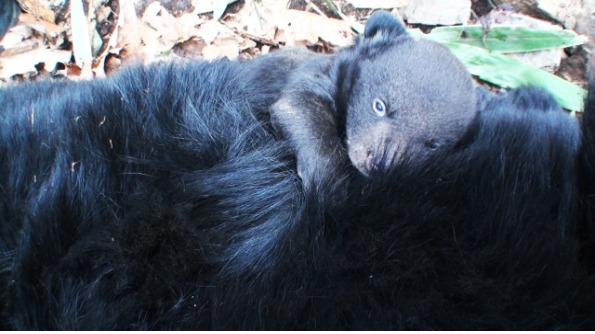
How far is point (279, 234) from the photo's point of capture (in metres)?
1.34

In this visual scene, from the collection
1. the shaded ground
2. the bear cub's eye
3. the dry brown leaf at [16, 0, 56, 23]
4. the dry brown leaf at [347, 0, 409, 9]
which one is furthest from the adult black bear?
the dry brown leaf at [16, 0, 56, 23]

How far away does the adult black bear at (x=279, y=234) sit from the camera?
1223mm

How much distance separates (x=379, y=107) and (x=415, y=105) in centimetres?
12

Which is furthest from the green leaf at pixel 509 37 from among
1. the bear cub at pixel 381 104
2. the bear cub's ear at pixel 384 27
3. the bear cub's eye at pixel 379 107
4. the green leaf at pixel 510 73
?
the bear cub's eye at pixel 379 107

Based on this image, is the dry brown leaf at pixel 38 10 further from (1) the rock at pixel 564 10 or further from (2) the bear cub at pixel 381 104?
(1) the rock at pixel 564 10

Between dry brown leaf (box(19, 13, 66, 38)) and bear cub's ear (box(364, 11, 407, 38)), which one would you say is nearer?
bear cub's ear (box(364, 11, 407, 38))

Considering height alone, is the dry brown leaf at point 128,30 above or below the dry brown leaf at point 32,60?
above

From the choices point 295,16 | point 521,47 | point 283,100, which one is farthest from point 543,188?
point 295,16

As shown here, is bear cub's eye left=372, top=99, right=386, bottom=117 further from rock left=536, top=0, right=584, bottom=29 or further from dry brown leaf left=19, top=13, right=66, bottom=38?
dry brown leaf left=19, top=13, right=66, bottom=38

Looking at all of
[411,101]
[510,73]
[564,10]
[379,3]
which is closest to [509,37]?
[510,73]

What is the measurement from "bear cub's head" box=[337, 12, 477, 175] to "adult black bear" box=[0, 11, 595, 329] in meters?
0.49

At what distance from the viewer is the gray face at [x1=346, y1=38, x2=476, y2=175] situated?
6.46 ft

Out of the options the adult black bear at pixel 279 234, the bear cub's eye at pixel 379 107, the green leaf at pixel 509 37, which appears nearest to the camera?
the adult black bear at pixel 279 234

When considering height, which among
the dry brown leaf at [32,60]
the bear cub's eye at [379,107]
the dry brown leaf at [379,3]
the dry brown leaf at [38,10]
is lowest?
the dry brown leaf at [32,60]
